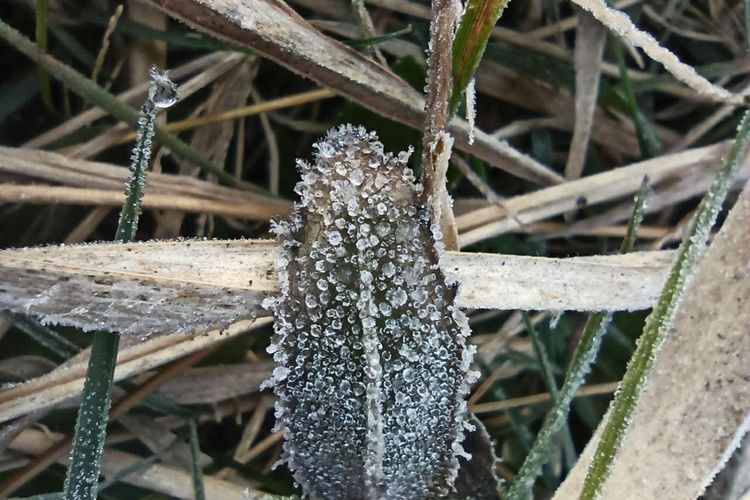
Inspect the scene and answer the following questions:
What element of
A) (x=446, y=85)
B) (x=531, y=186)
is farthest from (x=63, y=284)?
(x=531, y=186)

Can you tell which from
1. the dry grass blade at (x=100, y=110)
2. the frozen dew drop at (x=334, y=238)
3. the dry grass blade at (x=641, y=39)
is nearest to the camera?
the frozen dew drop at (x=334, y=238)

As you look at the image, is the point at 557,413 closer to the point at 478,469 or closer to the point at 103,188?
the point at 478,469

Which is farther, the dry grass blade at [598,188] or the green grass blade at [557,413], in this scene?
the dry grass blade at [598,188]

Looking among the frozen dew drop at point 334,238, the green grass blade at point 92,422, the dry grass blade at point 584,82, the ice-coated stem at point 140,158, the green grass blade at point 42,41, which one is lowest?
the green grass blade at point 92,422

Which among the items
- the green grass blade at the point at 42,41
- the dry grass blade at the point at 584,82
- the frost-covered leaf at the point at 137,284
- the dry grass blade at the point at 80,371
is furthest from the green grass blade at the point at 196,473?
the dry grass blade at the point at 584,82

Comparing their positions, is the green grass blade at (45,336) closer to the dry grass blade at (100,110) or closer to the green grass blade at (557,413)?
the dry grass blade at (100,110)

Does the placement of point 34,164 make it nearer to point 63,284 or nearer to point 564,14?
point 63,284

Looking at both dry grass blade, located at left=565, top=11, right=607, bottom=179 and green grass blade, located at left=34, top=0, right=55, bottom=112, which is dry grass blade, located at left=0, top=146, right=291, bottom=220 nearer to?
green grass blade, located at left=34, top=0, right=55, bottom=112
